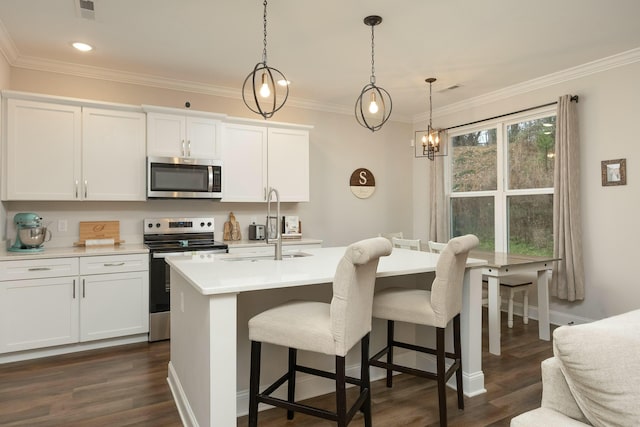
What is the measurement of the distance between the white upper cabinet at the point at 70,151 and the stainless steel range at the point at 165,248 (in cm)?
47

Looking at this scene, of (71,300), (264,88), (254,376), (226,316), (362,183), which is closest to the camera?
(226,316)

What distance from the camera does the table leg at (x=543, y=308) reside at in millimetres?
3566

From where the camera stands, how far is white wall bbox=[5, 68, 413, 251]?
3738 mm

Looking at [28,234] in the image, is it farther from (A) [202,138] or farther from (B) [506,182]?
(B) [506,182]

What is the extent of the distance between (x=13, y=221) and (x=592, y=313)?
5.55 metres

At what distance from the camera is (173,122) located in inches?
152

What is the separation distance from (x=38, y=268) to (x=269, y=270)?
90.8 inches

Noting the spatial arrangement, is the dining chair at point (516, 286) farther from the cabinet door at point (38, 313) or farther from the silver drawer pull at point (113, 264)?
the cabinet door at point (38, 313)

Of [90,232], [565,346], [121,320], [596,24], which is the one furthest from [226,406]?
[596,24]

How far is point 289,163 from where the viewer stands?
14.9ft

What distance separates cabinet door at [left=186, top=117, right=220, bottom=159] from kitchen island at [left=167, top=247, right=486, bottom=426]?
1676mm

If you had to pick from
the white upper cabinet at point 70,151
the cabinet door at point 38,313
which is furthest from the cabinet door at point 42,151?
the cabinet door at point 38,313

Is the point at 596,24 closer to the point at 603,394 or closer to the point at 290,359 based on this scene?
the point at 603,394

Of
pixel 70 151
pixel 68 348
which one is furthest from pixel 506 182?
pixel 68 348
